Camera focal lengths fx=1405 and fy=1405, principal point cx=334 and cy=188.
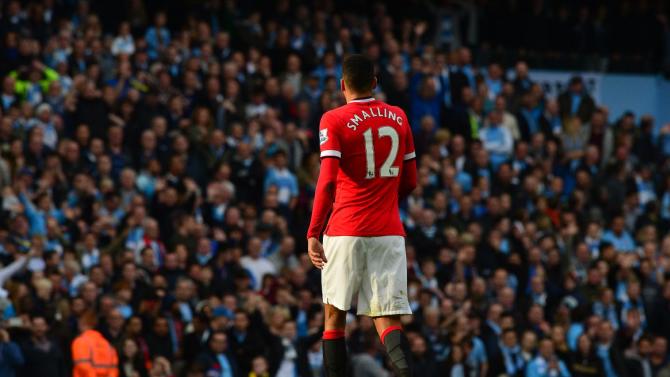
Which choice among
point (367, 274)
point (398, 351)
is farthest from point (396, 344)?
point (367, 274)

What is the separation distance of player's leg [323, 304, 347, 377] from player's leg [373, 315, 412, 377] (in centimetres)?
26

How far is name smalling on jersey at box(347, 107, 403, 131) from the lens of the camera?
8906 millimetres

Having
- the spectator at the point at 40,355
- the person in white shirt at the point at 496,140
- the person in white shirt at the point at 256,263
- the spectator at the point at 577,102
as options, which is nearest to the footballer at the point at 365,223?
the spectator at the point at 40,355

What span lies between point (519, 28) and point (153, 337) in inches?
528

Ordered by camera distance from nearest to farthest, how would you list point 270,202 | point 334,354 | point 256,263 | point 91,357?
1. point 334,354
2. point 91,357
3. point 256,263
4. point 270,202

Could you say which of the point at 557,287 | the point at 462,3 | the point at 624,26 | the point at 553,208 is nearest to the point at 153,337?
the point at 557,287

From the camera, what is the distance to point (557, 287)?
19.2m

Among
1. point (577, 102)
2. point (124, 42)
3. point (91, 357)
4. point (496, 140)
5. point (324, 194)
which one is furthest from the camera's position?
point (577, 102)

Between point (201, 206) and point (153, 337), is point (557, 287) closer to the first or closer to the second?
point (201, 206)

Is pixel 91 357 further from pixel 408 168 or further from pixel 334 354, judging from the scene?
pixel 408 168

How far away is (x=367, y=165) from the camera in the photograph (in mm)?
8961

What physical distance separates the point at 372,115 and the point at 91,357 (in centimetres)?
639

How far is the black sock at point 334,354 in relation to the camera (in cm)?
907

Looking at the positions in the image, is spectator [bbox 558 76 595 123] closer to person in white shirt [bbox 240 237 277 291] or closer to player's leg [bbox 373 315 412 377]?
person in white shirt [bbox 240 237 277 291]
